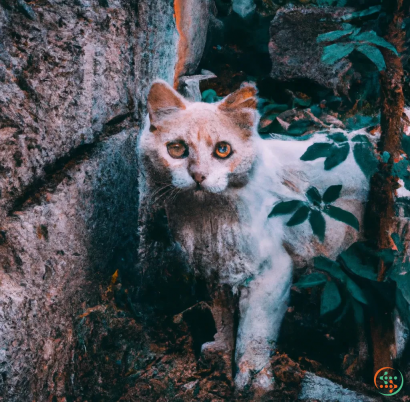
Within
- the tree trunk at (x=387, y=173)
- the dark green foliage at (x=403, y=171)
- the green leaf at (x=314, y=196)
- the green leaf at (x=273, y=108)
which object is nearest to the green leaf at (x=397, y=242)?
the tree trunk at (x=387, y=173)

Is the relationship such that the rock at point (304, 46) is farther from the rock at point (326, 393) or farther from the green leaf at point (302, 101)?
the rock at point (326, 393)

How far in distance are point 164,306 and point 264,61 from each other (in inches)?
37.7

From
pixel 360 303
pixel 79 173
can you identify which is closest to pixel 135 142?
→ pixel 79 173

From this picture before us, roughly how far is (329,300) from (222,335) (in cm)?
38

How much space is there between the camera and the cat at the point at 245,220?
1088 mm

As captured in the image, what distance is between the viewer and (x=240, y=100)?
1075mm

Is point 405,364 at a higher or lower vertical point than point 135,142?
lower

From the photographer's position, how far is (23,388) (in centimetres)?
89

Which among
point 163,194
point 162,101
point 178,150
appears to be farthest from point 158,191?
point 162,101

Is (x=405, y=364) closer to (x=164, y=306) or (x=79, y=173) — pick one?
(x=164, y=306)

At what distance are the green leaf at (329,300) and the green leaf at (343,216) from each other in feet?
0.73

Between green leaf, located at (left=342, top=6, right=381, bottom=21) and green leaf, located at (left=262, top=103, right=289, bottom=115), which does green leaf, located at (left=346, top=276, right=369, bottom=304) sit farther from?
green leaf, located at (left=342, top=6, right=381, bottom=21)

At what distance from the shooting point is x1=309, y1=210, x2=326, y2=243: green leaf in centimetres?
111

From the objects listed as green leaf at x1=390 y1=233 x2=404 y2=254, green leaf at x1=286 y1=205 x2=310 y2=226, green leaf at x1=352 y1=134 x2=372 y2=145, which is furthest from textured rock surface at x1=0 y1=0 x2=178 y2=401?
green leaf at x1=390 y1=233 x2=404 y2=254
